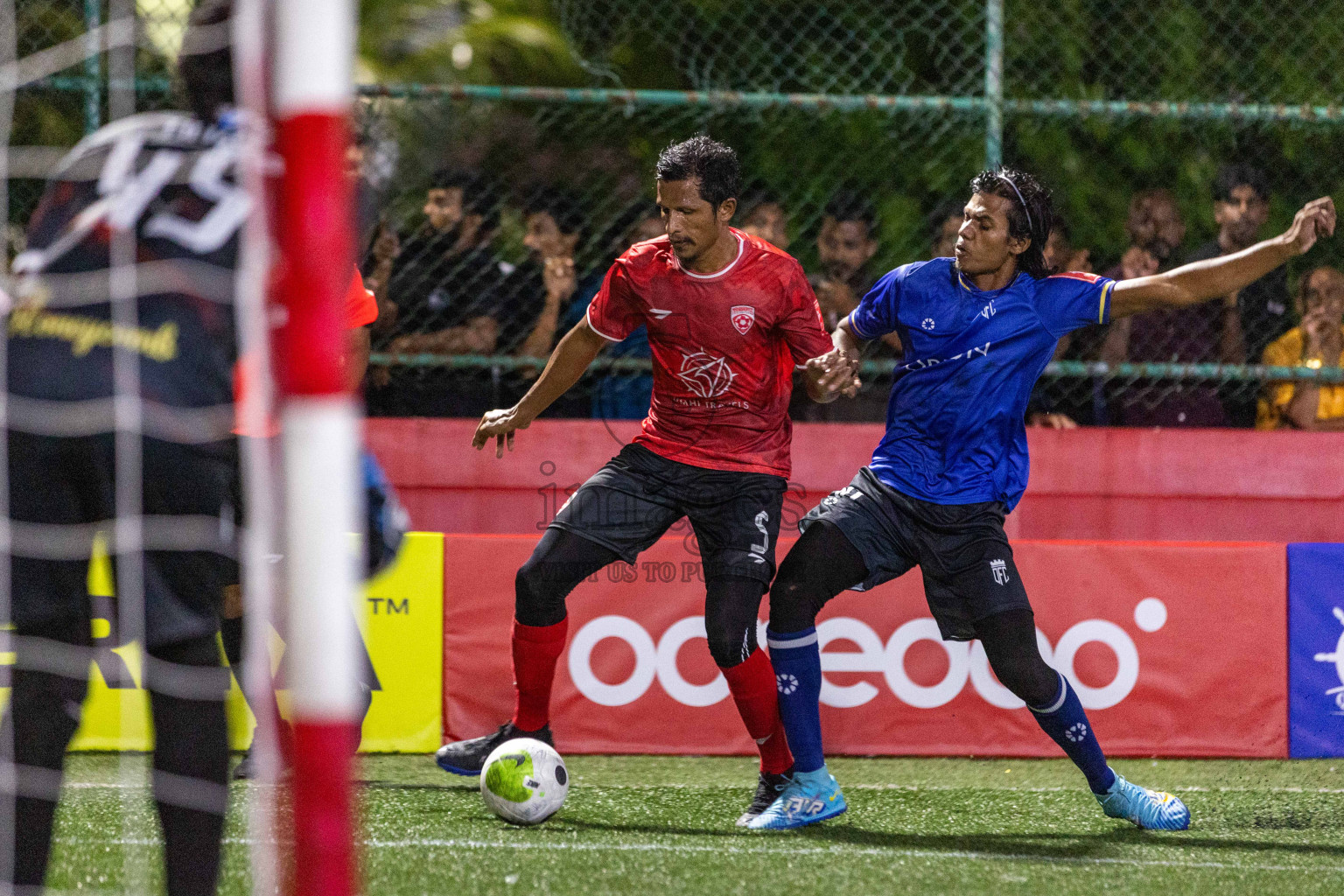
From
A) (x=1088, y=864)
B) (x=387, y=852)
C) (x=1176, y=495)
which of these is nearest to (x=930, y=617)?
(x=1176, y=495)

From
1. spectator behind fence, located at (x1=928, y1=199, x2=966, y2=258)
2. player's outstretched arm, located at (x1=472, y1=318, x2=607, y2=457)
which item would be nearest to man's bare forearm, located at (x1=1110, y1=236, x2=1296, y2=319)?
player's outstretched arm, located at (x1=472, y1=318, x2=607, y2=457)

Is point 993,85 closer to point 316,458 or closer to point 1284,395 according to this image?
point 1284,395

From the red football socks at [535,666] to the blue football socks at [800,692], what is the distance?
70cm

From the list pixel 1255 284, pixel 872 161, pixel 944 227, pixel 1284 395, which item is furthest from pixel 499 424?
pixel 1284 395

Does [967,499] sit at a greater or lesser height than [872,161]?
lesser

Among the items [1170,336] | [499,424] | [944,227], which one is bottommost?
[499,424]

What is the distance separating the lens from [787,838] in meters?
4.19

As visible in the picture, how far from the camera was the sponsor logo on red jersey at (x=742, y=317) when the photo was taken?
14.9 feet

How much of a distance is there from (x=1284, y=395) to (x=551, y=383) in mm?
3723

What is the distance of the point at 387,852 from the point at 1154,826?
7.25ft

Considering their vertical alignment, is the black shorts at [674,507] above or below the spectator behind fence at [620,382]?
below

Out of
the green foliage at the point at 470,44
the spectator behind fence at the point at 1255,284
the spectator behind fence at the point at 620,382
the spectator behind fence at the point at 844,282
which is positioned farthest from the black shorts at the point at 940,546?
the green foliage at the point at 470,44

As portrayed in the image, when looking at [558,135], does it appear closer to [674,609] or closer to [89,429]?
[674,609]

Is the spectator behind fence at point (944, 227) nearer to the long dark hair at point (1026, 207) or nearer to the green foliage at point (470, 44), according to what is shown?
the long dark hair at point (1026, 207)
